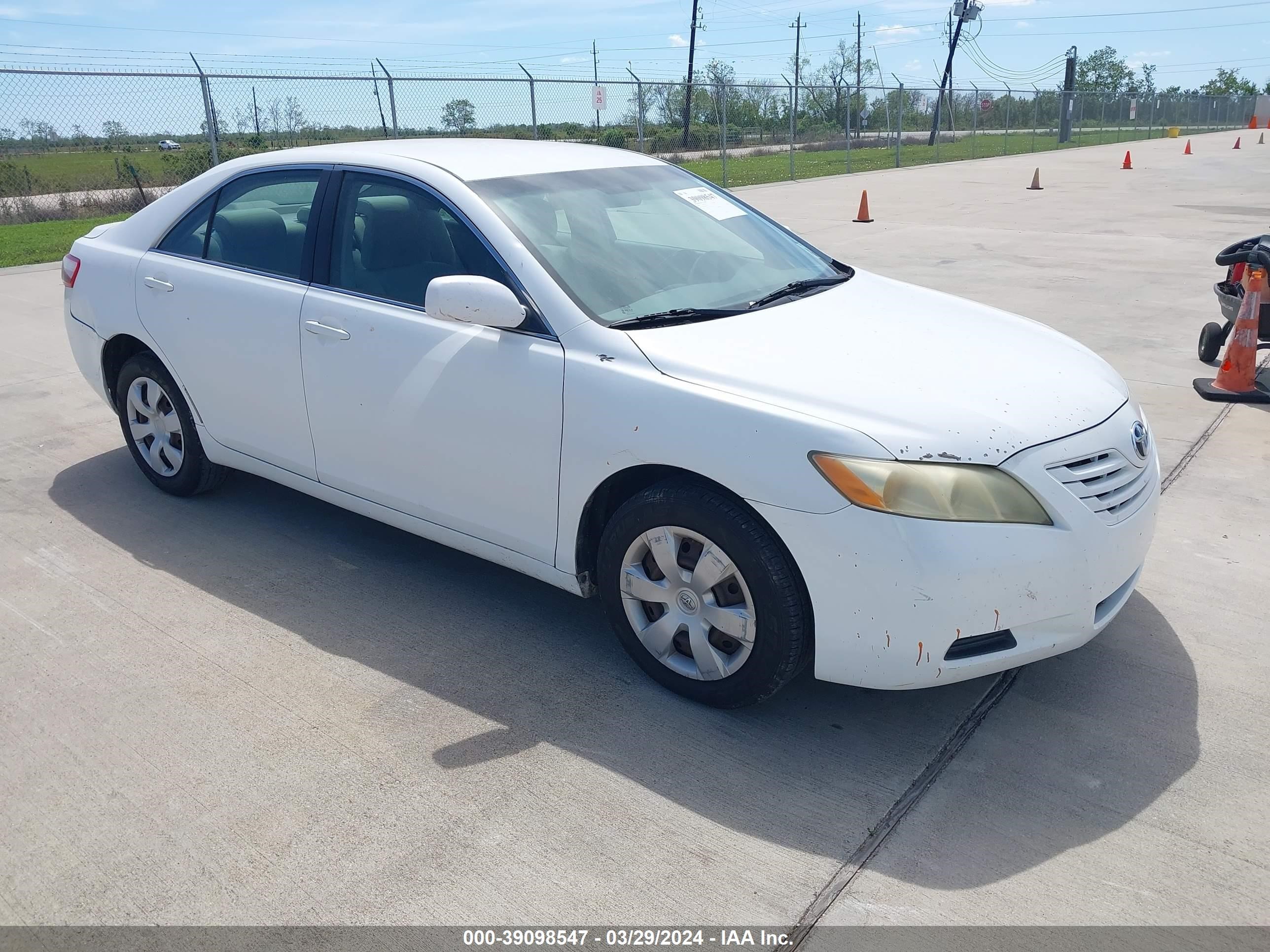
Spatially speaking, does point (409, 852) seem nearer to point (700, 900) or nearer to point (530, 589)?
point (700, 900)

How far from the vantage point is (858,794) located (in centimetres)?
291

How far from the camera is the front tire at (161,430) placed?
4.76 meters

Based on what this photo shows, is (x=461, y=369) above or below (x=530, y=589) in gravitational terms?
above

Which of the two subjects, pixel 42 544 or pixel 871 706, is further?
pixel 42 544

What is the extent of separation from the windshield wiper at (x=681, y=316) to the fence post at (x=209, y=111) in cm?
1303

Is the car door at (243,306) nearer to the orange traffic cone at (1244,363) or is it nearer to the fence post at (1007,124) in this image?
the orange traffic cone at (1244,363)

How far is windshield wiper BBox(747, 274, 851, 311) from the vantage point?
3.74m

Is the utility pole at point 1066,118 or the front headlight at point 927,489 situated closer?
the front headlight at point 927,489

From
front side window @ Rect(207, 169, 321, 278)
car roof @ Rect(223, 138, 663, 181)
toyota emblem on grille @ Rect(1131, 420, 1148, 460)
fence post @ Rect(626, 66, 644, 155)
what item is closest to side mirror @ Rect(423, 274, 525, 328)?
car roof @ Rect(223, 138, 663, 181)

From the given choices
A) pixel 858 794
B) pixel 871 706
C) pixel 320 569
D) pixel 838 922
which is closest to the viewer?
pixel 838 922

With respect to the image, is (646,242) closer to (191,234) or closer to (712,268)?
(712,268)

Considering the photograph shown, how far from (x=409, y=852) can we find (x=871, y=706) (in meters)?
1.49

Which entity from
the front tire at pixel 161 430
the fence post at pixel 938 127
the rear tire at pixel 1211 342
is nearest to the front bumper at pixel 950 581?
the front tire at pixel 161 430

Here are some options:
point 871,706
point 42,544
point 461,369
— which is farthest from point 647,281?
point 42,544
